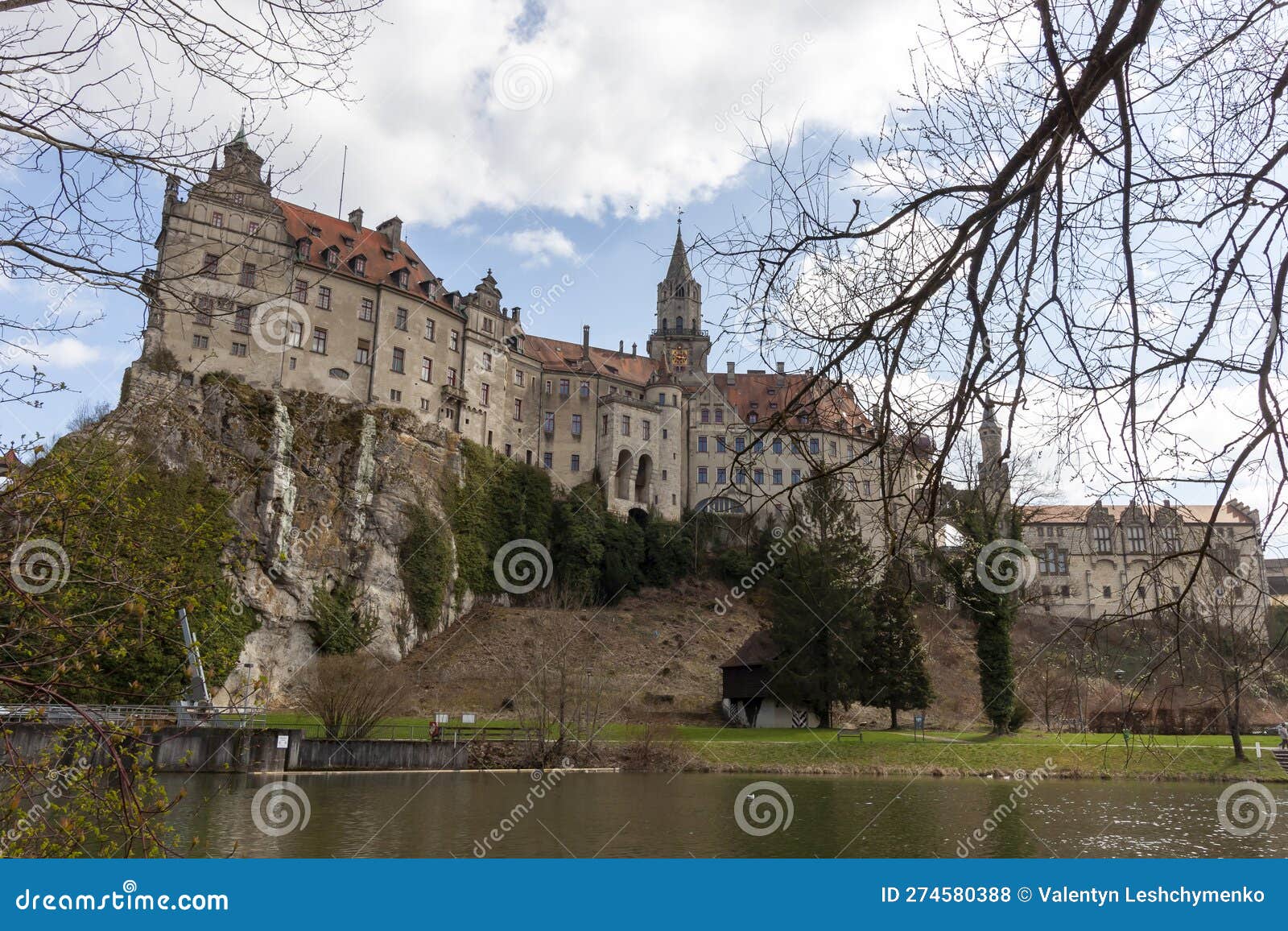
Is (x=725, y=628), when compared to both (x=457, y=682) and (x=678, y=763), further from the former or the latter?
(x=678, y=763)

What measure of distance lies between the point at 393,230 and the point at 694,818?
49.1 m

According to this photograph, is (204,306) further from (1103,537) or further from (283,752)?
(283,752)

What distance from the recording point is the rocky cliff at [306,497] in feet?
137

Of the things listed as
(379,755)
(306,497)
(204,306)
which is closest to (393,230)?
(306,497)

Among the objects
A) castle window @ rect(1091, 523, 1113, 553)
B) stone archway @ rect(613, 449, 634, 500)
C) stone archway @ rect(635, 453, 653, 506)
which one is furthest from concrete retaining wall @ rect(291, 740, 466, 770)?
stone archway @ rect(635, 453, 653, 506)

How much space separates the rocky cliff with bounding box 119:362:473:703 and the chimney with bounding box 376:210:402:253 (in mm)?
13390

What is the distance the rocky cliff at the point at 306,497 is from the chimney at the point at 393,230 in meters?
13.4

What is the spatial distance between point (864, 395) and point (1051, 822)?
62.2 feet

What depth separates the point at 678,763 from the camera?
30891mm

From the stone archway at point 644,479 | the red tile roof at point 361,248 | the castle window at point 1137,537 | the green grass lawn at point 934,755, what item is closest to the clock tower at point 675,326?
the stone archway at point 644,479

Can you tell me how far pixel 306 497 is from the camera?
1818 inches

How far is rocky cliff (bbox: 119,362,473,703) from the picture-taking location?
4162 cm

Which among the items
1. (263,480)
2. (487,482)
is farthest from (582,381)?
(263,480)

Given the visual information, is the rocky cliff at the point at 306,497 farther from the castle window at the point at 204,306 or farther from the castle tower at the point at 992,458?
the castle tower at the point at 992,458
